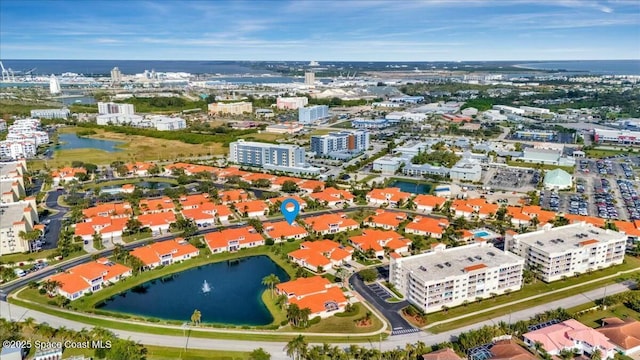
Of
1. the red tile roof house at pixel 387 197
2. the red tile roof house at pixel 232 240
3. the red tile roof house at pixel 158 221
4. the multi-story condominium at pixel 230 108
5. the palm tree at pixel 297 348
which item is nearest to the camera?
the palm tree at pixel 297 348

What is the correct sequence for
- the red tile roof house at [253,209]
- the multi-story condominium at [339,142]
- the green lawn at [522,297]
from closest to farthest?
1. the green lawn at [522,297]
2. the red tile roof house at [253,209]
3. the multi-story condominium at [339,142]

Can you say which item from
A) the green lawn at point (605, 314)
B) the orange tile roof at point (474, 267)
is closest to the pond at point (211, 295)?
the orange tile roof at point (474, 267)

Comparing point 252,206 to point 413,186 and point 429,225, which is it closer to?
point 429,225

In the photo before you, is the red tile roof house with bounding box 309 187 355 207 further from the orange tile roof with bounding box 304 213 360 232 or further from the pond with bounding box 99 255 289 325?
the pond with bounding box 99 255 289 325

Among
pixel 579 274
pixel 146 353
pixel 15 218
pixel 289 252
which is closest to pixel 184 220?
pixel 289 252

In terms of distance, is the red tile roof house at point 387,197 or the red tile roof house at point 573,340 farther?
the red tile roof house at point 387,197

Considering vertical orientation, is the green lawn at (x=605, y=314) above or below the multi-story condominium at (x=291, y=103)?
below

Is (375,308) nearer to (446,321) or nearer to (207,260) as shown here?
(446,321)

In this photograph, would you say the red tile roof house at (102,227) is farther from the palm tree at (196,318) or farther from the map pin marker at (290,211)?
the palm tree at (196,318)
